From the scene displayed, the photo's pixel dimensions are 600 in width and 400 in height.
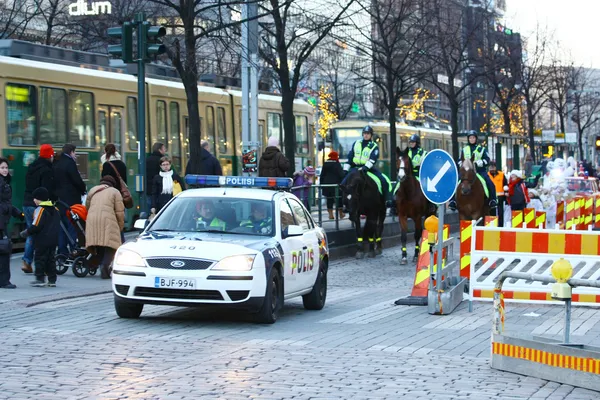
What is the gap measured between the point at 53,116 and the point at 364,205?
637 cm

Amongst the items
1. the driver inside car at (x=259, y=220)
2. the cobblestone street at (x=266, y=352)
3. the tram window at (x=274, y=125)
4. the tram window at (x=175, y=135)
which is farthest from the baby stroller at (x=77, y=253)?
the tram window at (x=274, y=125)

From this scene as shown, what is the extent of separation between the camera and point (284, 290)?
46.4 feet

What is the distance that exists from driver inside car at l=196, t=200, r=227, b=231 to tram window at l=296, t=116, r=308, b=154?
79.3 ft

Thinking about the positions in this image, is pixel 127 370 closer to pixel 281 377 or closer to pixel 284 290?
pixel 281 377

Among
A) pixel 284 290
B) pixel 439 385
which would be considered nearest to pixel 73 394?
pixel 439 385

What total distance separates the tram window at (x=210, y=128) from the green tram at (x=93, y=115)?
25mm

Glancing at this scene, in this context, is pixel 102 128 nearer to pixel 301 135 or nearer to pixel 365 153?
pixel 365 153

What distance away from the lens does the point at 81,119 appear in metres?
25.7

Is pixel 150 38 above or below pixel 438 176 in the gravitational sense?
above

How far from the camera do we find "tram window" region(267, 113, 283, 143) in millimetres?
35750

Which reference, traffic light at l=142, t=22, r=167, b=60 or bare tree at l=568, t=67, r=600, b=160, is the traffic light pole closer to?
traffic light at l=142, t=22, r=167, b=60

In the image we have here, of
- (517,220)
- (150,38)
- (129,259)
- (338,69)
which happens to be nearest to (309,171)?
(517,220)

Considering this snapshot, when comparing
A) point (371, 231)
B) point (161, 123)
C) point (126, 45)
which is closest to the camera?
point (126, 45)

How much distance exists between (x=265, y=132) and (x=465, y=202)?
12.0 metres
